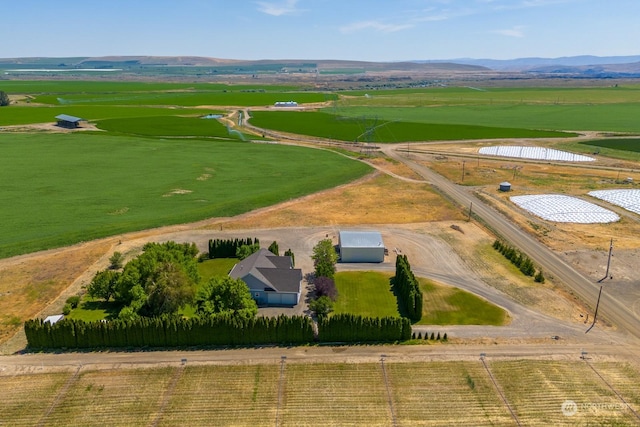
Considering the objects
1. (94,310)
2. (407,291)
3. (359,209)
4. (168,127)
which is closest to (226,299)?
(94,310)

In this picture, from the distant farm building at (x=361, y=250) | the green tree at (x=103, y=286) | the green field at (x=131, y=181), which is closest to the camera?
the green tree at (x=103, y=286)

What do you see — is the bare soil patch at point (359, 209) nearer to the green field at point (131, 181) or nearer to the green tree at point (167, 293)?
the green field at point (131, 181)

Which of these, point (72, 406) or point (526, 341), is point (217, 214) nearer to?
point (72, 406)

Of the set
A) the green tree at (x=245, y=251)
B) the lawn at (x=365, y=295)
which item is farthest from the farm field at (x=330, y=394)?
the green tree at (x=245, y=251)

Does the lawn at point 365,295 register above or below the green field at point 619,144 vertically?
below

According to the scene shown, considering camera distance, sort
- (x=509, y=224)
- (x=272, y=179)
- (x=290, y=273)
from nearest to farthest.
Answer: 1. (x=290, y=273)
2. (x=509, y=224)
3. (x=272, y=179)

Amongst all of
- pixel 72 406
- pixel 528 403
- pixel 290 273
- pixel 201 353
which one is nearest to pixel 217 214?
pixel 290 273

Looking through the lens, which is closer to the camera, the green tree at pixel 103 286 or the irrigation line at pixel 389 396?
the irrigation line at pixel 389 396
